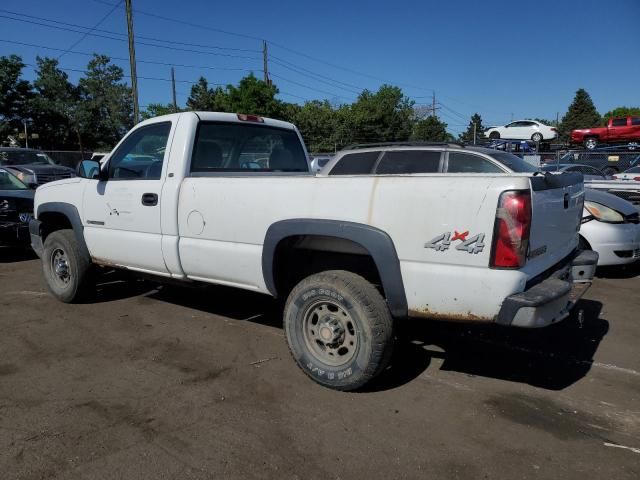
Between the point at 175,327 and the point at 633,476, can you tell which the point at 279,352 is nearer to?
the point at 175,327

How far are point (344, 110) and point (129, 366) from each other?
7095 centimetres

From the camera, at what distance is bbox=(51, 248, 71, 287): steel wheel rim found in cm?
558

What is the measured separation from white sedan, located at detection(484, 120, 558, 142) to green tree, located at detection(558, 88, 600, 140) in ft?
208

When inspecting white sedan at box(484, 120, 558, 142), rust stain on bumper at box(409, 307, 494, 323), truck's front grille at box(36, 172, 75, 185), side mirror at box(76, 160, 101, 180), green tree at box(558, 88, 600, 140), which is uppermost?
green tree at box(558, 88, 600, 140)

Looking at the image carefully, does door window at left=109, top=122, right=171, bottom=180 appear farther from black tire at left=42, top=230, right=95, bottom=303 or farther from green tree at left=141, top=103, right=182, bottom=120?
green tree at left=141, top=103, right=182, bottom=120

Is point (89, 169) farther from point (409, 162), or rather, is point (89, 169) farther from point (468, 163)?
point (468, 163)

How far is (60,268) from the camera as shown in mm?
5629

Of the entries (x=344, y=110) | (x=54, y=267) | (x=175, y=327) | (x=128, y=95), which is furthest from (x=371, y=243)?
(x=128, y=95)

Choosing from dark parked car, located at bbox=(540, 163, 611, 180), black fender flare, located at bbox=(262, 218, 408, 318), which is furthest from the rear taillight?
dark parked car, located at bbox=(540, 163, 611, 180)

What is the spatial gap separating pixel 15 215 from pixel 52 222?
128 inches

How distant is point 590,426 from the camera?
3115 millimetres

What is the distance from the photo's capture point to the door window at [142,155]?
4.65m

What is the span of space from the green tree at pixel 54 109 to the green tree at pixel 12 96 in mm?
1457

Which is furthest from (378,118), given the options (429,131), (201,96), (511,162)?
(511,162)
